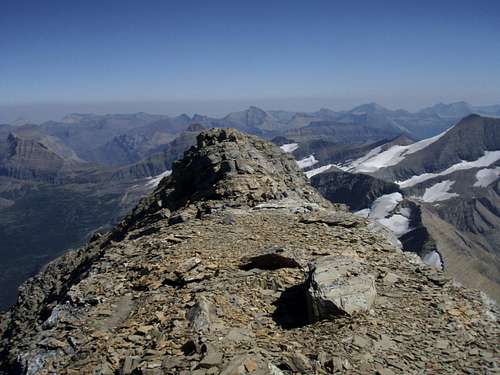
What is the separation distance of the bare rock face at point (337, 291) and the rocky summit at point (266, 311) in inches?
1.4

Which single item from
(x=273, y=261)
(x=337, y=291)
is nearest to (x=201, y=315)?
(x=337, y=291)

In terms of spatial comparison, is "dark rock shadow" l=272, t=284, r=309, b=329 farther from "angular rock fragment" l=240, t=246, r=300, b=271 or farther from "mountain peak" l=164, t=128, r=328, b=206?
"mountain peak" l=164, t=128, r=328, b=206

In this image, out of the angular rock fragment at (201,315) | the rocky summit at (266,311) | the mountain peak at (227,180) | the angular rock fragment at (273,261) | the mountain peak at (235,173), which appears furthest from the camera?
the mountain peak at (235,173)

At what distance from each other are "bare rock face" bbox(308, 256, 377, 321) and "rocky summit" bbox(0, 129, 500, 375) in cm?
4

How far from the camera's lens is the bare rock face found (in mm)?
14320

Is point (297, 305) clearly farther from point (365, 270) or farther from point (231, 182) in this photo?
point (231, 182)

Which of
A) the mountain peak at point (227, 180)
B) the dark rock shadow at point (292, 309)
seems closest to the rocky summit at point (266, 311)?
the dark rock shadow at point (292, 309)

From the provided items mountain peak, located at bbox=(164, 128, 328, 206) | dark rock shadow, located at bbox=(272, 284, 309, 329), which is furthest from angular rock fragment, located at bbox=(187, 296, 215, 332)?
mountain peak, located at bbox=(164, 128, 328, 206)

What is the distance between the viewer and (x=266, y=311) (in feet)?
50.7

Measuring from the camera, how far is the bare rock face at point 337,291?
14320 mm

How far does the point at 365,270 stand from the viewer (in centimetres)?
1673

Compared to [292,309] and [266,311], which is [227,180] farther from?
[292,309]

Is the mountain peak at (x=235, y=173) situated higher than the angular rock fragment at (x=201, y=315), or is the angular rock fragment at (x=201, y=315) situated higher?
the mountain peak at (x=235, y=173)

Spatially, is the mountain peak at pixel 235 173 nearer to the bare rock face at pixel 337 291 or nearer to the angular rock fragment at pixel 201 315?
the bare rock face at pixel 337 291
